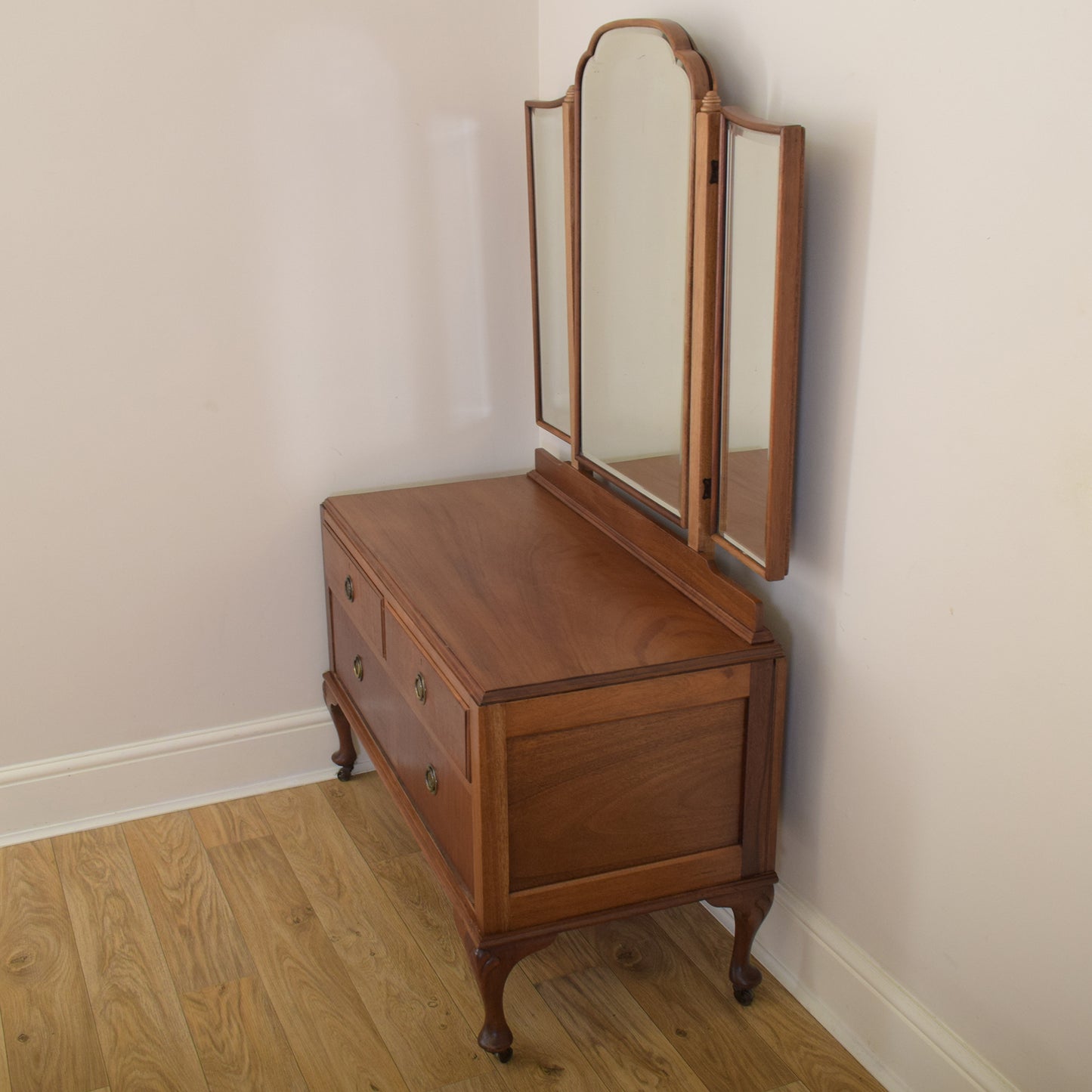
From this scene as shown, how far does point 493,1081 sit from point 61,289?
1452 mm

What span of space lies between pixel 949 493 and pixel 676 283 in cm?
53

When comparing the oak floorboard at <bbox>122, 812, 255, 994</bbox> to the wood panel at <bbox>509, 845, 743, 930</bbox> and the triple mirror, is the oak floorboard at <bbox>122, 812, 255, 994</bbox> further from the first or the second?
the triple mirror

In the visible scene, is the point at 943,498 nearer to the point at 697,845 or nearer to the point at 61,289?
the point at 697,845

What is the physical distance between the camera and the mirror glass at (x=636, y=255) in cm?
166

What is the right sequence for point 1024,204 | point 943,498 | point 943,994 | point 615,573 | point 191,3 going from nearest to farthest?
point 1024,204 → point 943,498 → point 943,994 → point 615,573 → point 191,3

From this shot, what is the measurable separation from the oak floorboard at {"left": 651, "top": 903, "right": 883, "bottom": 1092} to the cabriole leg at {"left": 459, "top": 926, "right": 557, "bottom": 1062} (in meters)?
0.36

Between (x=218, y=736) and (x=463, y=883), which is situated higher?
(x=463, y=883)

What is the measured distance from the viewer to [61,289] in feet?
6.59

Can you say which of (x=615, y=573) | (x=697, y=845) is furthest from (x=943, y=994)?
(x=615, y=573)

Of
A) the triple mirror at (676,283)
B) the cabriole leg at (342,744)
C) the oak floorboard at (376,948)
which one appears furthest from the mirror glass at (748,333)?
the cabriole leg at (342,744)

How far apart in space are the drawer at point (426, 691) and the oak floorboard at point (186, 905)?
509 mm

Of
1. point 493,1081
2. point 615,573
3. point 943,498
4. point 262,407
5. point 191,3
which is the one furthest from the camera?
point 262,407

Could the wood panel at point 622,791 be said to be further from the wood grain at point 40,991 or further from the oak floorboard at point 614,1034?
the wood grain at point 40,991

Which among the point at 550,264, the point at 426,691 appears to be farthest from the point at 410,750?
the point at 550,264
